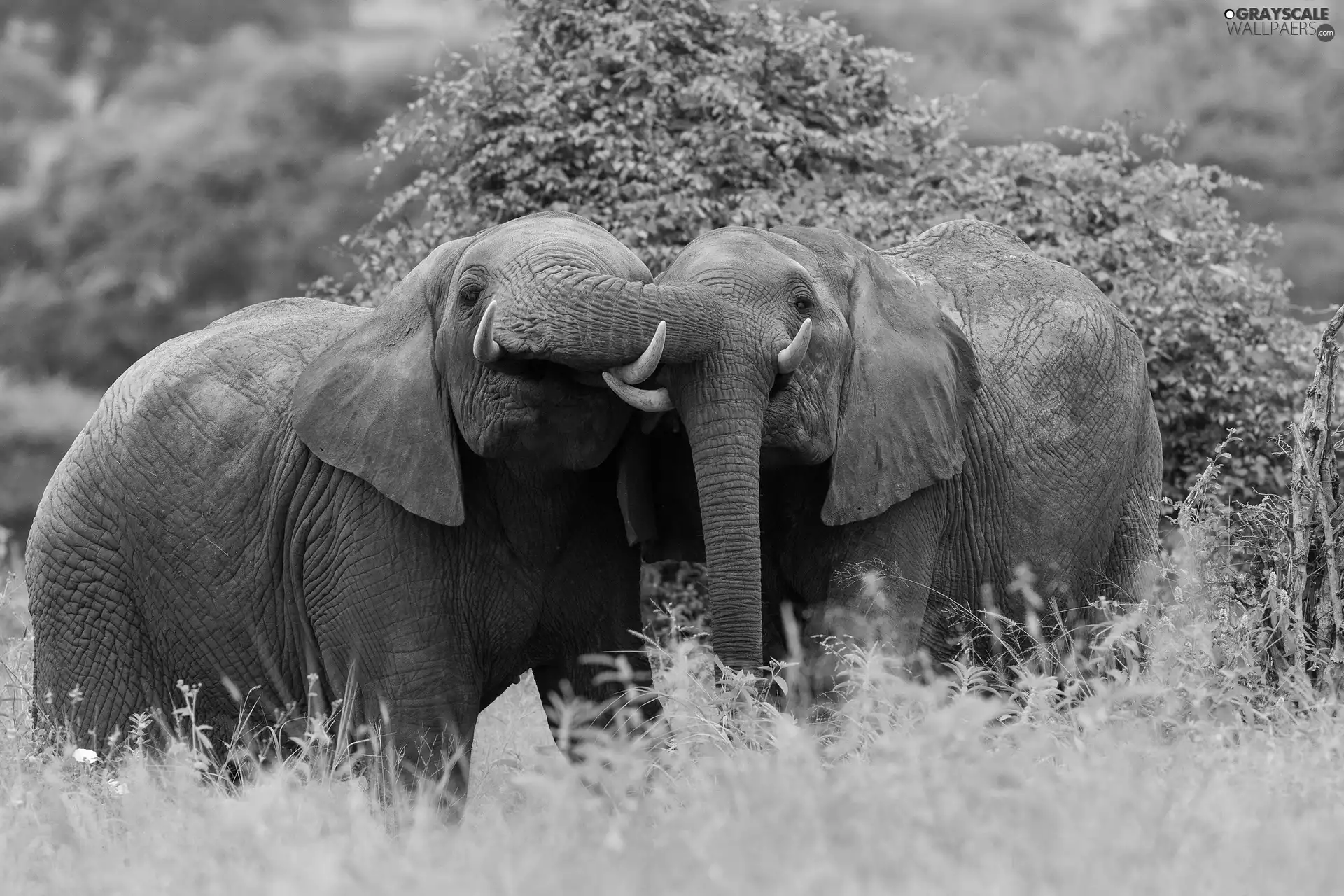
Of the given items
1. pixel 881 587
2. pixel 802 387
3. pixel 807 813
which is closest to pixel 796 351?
pixel 802 387

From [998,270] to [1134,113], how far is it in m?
4.53

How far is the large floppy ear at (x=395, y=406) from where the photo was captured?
18.2 feet

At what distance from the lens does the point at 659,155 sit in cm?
918

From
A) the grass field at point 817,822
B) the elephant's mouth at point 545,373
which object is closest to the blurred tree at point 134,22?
the elephant's mouth at point 545,373

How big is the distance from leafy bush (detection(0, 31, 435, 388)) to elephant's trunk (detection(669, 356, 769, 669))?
448 inches

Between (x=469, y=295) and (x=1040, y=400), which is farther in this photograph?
(x=1040, y=400)

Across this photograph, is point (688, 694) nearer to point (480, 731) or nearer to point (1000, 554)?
point (1000, 554)

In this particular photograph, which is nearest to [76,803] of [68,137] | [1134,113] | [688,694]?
[688,694]

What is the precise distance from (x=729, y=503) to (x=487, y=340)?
0.83 meters

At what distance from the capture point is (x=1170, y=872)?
3367 mm

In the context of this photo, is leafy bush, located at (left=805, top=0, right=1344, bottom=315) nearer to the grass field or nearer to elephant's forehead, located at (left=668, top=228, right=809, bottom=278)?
elephant's forehead, located at (left=668, top=228, right=809, bottom=278)

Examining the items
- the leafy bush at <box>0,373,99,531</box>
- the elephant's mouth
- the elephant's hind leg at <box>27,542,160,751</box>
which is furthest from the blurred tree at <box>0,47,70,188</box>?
the elephant's mouth

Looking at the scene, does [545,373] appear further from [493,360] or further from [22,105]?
[22,105]

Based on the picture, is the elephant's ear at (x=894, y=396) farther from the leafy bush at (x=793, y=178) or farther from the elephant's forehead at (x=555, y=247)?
the leafy bush at (x=793, y=178)
